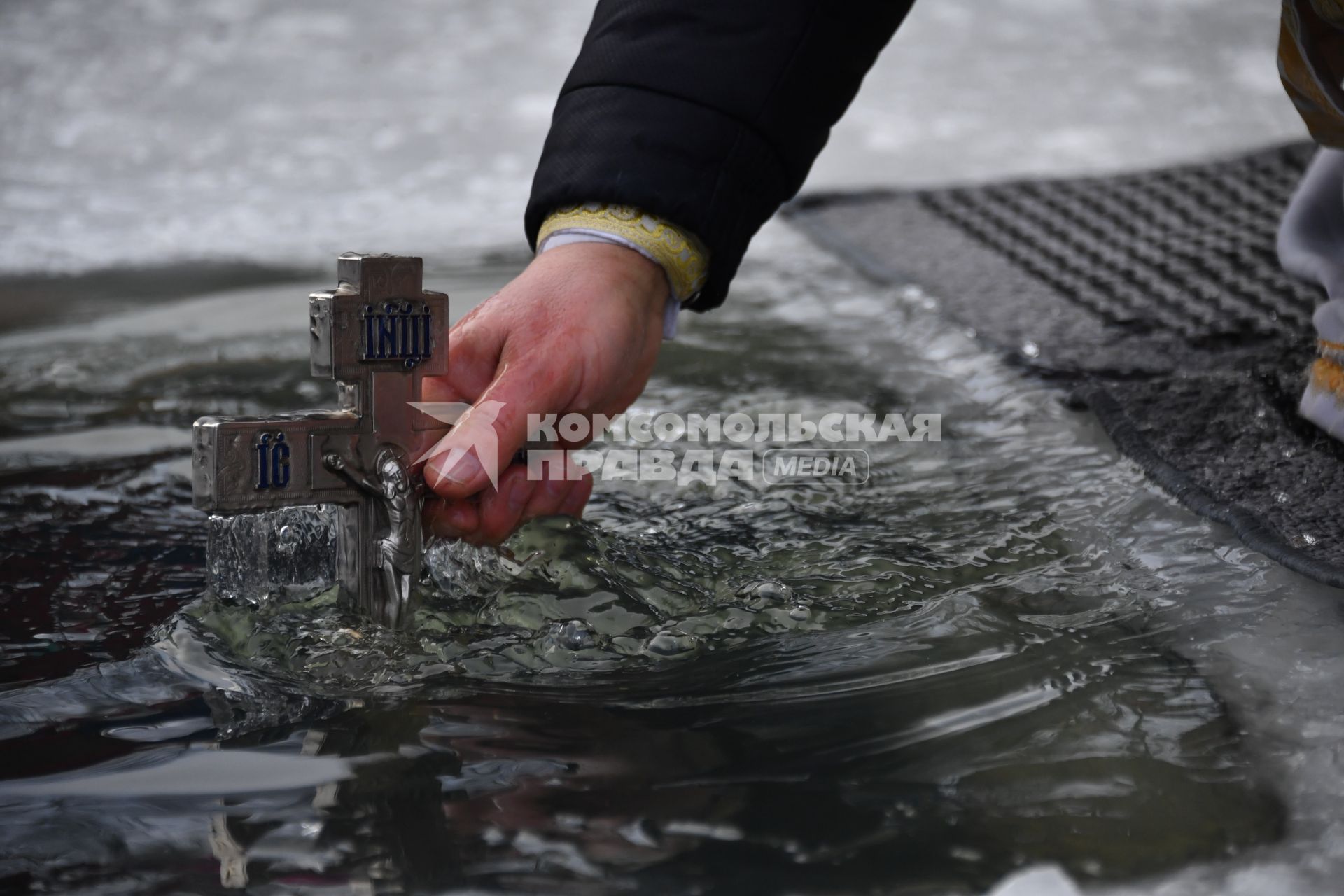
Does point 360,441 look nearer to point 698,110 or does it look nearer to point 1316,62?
point 698,110

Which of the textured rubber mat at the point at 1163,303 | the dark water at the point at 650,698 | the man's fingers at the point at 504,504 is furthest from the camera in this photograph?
the textured rubber mat at the point at 1163,303

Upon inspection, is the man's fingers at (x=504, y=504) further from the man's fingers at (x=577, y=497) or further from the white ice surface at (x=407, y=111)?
the white ice surface at (x=407, y=111)

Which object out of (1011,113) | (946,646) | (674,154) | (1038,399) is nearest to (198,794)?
(946,646)

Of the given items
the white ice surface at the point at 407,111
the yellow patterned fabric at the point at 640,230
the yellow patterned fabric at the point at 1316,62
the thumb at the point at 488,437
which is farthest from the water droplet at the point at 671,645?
the white ice surface at the point at 407,111

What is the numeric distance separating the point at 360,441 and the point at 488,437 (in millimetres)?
85

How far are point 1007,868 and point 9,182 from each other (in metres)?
2.35

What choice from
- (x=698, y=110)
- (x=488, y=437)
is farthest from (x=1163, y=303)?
(x=488, y=437)

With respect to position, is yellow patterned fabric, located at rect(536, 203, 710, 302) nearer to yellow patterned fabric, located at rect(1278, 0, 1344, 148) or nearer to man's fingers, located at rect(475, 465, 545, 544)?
man's fingers, located at rect(475, 465, 545, 544)

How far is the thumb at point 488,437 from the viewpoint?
883mm

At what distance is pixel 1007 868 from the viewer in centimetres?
64

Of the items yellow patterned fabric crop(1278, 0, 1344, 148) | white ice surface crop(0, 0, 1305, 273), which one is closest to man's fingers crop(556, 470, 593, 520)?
yellow patterned fabric crop(1278, 0, 1344, 148)

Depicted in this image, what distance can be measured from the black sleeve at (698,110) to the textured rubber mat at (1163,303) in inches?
16.0

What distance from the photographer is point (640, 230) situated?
1.07 m

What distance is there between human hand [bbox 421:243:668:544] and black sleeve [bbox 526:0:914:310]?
0.20ft
